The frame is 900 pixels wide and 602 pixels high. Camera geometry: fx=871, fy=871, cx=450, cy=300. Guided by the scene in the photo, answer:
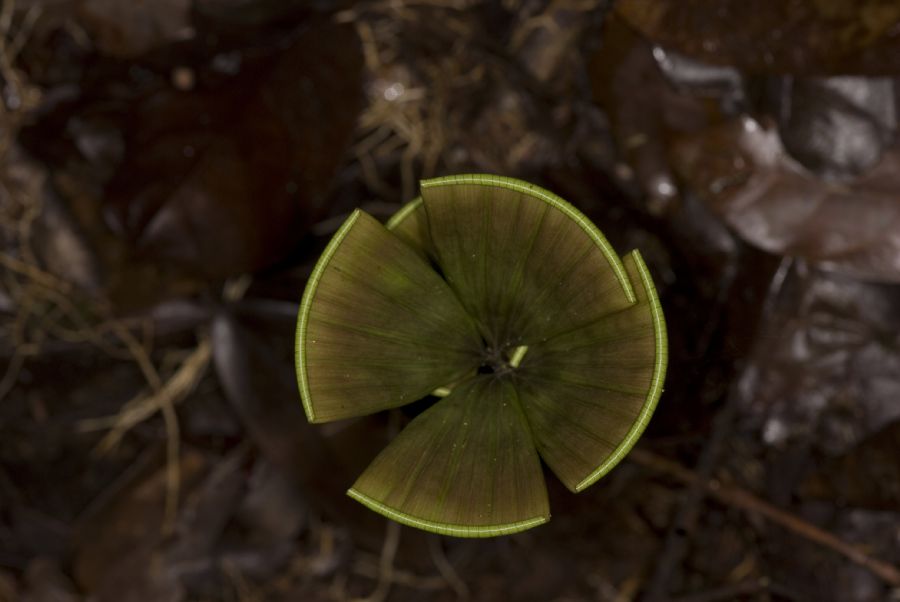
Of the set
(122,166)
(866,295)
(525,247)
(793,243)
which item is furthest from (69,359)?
(866,295)

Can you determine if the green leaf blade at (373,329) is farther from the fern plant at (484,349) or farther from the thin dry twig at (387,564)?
the thin dry twig at (387,564)

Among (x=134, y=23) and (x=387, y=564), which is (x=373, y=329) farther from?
(x=134, y=23)

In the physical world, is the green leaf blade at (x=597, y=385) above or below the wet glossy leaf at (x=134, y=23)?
below

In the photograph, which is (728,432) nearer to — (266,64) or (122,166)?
(266,64)

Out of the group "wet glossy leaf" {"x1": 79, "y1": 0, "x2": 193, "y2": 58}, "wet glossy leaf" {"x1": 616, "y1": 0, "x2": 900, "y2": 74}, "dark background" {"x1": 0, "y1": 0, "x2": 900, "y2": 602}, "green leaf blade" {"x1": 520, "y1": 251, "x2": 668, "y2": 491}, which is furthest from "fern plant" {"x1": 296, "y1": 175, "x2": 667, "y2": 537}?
"wet glossy leaf" {"x1": 79, "y1": 0, "x2": 193, "y2": 58}

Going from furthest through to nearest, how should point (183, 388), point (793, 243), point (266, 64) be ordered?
1. point (183, 388)
2. point (266, 64)
3. point (793, 243)

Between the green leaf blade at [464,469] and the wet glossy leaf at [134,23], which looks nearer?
the green leaf blade at [464,469]

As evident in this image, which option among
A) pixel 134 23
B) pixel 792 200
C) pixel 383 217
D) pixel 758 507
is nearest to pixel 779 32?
pixel 792 200

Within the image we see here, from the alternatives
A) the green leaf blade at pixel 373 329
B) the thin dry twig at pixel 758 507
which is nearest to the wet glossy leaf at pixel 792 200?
the thin dry twig at pixel 758 507

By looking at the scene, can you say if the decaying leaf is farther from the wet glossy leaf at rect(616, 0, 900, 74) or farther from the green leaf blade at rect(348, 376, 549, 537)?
the green leaf blade at rect(348, 376, 549, 537)
